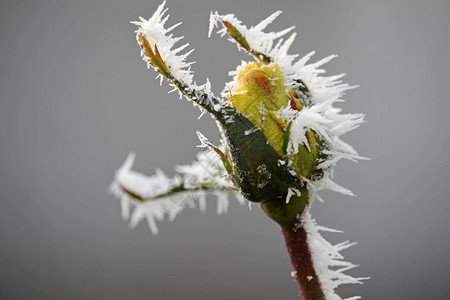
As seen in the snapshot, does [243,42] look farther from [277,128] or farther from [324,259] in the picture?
[324,259]

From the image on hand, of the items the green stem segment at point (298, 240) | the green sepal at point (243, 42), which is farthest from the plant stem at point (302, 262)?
the green sepal at point (243, 42)

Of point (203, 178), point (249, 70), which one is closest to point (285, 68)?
point (249, 70)

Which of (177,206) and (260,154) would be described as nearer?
(260,154)

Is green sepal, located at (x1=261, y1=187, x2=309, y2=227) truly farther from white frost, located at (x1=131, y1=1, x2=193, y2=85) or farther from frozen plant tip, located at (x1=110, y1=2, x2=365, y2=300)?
white frost, located at (x1=131, y1=1, x2=193, y2=85)

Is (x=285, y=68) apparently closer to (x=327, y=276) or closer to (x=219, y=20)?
(x=219, y=20)

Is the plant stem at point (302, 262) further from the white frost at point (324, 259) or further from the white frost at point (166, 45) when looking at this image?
the white frost at point (166, 45)

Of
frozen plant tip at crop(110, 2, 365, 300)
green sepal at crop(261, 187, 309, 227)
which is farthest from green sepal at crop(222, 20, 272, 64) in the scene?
green sepal at crop(261, 187, 309, 227)
